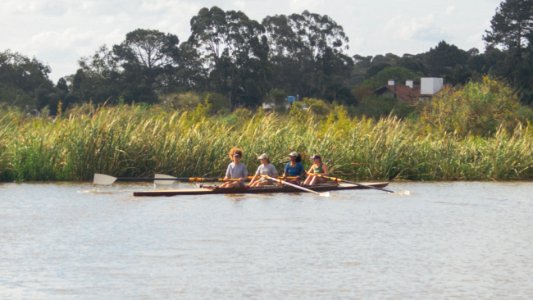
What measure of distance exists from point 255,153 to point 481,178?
7176 mm

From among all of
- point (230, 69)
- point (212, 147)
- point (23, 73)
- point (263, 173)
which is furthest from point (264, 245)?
point (23, 73)

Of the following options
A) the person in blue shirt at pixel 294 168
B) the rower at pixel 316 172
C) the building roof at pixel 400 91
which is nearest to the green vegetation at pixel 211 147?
the rower at pixel 316 172

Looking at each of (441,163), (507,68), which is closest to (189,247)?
(441,163)

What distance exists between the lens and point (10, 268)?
18312mm

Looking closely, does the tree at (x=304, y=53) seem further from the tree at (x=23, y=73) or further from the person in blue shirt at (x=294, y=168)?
the person in blue shirt at (x=294, y=168)

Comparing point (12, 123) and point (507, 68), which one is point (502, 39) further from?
point (12, 123)

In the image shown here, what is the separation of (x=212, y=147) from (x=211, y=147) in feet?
0.09

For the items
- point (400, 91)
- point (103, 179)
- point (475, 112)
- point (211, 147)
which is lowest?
point (103, 179)

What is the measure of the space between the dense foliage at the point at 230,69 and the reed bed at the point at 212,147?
147 feet

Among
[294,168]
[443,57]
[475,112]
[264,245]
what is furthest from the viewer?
[443,57]

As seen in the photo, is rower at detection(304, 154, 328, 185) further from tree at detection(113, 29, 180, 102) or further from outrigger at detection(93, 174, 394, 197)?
tree at detection(113, 29, 180, 102)

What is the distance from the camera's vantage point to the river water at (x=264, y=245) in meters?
16.9

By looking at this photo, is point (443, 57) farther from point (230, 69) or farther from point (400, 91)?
point (230, 69)

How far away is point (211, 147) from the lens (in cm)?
3291
